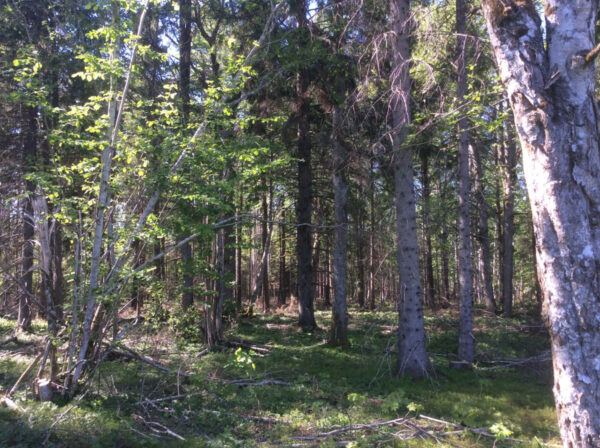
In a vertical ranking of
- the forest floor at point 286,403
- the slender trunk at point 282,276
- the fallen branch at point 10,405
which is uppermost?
the slender trunk at point 282,276

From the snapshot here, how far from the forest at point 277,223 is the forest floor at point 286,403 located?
5 cm

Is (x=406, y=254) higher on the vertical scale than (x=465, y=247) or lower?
lower

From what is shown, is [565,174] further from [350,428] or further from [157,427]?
[157,427]

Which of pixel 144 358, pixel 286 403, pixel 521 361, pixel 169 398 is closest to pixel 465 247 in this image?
pixel 521 361

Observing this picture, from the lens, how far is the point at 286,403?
6957mm

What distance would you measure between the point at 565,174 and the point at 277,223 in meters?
4.76

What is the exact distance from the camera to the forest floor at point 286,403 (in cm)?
526

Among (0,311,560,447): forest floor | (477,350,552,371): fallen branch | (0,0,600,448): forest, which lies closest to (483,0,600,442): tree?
(0,0,600,448): forest

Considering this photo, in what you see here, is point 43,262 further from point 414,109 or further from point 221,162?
point 414,109

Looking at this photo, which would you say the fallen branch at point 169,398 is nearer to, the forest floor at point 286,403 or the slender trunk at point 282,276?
the forest floor at point 286,403

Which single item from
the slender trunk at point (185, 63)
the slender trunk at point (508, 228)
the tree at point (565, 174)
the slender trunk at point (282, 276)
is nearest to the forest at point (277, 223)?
the tree at point (565, 174)

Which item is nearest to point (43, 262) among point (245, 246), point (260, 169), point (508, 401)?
point (260, 169)

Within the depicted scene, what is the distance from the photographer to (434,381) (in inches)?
326

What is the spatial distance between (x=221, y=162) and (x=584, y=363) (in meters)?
6.18
